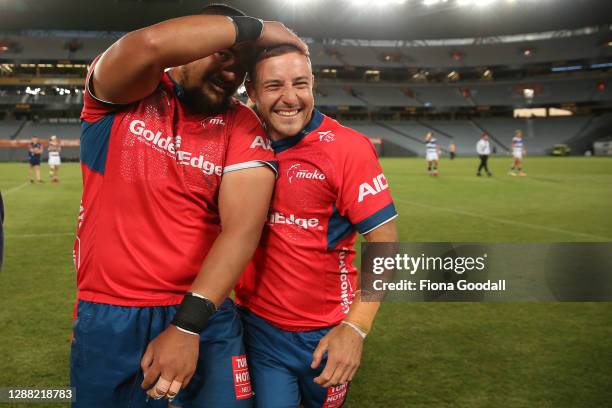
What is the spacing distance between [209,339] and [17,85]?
187 ft

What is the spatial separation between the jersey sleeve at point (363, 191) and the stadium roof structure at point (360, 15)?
32620mm

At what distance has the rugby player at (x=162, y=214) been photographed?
188 centimetres

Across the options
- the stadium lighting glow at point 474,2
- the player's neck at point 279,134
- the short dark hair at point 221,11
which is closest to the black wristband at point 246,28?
the short dark hair at point 221,11

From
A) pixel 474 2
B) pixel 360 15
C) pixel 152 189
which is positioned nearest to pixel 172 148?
pixel 152 189

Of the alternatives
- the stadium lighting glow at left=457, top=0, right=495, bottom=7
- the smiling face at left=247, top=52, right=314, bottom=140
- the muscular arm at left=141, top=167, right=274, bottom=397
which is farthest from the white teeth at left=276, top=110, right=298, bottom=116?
the stadium lighting glow at left=457, top=0, right=495, bottom=7

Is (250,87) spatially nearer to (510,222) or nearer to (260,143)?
(260,143)

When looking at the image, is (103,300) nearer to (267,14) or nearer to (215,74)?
(215,74)

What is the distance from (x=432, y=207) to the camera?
12.7 metres

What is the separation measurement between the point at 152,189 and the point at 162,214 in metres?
0.10

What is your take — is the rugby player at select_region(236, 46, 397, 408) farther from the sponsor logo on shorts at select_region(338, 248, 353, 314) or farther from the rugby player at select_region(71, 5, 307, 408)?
the rugby player at select_region(71, 5, 307, 408)

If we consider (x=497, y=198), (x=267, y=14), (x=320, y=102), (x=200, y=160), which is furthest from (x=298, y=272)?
(x=320, y=102)

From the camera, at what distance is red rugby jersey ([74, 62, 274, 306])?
190cm

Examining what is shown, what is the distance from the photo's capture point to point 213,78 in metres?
1.93

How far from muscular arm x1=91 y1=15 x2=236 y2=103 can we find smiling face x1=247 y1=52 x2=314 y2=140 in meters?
0.57
